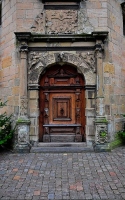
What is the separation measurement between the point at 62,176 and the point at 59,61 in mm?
3401

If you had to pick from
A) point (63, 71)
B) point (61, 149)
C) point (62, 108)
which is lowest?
point (61, 149)

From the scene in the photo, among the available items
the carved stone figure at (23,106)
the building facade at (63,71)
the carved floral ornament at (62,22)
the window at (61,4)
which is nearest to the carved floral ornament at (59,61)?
the building facade at (63,71)

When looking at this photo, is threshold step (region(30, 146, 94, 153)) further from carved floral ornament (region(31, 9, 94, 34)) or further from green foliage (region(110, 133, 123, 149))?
carved floral ornament (region(31, 9, 94, 34))

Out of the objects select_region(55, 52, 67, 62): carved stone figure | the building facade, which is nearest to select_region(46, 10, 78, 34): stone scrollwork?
the building facade

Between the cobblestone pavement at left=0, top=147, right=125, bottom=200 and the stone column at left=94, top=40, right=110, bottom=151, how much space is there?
0.32m

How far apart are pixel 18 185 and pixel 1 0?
6.31m

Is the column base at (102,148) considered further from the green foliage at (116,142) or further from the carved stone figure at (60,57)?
the carved stone figure at (60,57)

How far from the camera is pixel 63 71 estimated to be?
601 cm

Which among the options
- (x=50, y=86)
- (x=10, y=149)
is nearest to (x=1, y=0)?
(x=50, y=86)

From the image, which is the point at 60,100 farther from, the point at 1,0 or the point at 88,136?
the point at 1,0

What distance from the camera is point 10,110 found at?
6.06 metres

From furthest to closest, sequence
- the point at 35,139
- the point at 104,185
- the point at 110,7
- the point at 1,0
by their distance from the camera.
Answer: the point at 1,0 → the point at 110,7 → the point at 35,139 → the point at 104,185

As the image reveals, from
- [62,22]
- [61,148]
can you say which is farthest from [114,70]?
[61,148]

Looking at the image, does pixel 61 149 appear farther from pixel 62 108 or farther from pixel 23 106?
pixel 23 106
